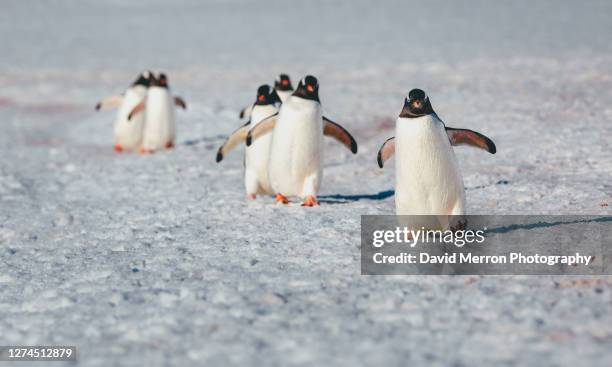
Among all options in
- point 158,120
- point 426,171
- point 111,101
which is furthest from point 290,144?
point 111,101

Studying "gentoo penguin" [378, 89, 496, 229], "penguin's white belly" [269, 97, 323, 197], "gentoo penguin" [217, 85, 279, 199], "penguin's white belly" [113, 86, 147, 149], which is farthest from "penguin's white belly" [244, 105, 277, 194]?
"penguin's white belly" [113, 86, 147, 149]

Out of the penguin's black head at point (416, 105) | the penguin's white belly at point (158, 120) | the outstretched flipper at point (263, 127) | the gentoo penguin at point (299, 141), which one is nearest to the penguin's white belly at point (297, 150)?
the gentoo penguin at point (299, 141)

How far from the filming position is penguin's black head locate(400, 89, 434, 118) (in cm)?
454

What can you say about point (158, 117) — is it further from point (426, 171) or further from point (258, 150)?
point (426, 171)

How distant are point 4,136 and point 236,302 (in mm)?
8192

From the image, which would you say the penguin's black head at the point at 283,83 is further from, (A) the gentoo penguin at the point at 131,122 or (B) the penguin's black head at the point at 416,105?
(A) the gentoo penguin at the point at 131,122

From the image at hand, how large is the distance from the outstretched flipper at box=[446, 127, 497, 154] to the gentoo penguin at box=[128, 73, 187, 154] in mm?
5254

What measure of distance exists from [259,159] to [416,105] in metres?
2.09

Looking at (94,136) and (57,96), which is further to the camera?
(57,96)

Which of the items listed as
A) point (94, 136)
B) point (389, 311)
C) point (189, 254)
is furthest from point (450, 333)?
point (94, 136)

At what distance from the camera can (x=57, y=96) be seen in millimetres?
15109

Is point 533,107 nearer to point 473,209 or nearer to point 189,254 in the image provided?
point 473,209

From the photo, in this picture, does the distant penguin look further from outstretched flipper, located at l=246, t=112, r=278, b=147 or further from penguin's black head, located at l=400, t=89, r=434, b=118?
penguin's black head, located at l=400, t=89, r=434, b=118

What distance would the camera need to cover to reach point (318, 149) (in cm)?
604
